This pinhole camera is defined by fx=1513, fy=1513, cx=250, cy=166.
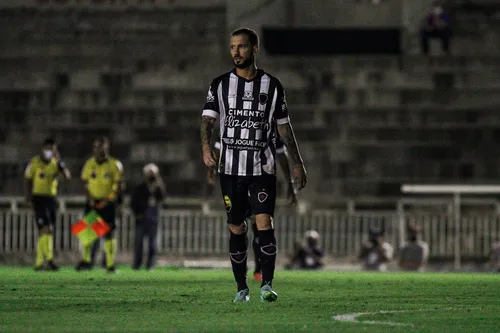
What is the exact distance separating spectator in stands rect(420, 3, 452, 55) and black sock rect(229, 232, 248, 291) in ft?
58.8

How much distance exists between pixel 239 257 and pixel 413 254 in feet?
42.4

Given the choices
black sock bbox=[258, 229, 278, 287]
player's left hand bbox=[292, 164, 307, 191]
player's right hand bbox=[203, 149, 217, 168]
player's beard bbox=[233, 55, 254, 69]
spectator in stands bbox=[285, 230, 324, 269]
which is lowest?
spectator in stands bbox=[285, 230, 324, 269]

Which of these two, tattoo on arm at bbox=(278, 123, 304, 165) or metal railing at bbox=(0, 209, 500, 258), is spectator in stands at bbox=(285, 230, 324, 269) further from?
tattoo on arm at bbox=(278, 123, 304, 165)

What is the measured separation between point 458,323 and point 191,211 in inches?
700

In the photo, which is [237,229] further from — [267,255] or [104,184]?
[104,184]

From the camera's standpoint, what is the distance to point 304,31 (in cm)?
3195

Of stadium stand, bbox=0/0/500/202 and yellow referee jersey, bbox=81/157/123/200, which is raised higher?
stadium stand, bbox=0/0/500/202

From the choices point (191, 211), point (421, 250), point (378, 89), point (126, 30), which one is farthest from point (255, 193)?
point (126, 30)

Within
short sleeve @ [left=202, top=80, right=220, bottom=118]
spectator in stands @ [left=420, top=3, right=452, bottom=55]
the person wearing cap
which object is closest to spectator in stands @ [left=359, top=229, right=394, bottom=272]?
the person wearing cap

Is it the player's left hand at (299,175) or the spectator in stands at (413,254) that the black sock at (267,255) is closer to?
the player's left hand at (299,175)

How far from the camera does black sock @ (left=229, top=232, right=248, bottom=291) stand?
11562 mm

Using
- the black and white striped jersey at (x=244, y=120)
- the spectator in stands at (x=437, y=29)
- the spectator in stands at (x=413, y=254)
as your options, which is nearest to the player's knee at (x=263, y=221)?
the black and white striped jersey at (x=244, y=120)

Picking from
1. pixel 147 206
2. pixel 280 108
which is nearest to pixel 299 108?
pixel 147 206

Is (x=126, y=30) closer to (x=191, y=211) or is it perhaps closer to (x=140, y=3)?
(x=140, y=3)
